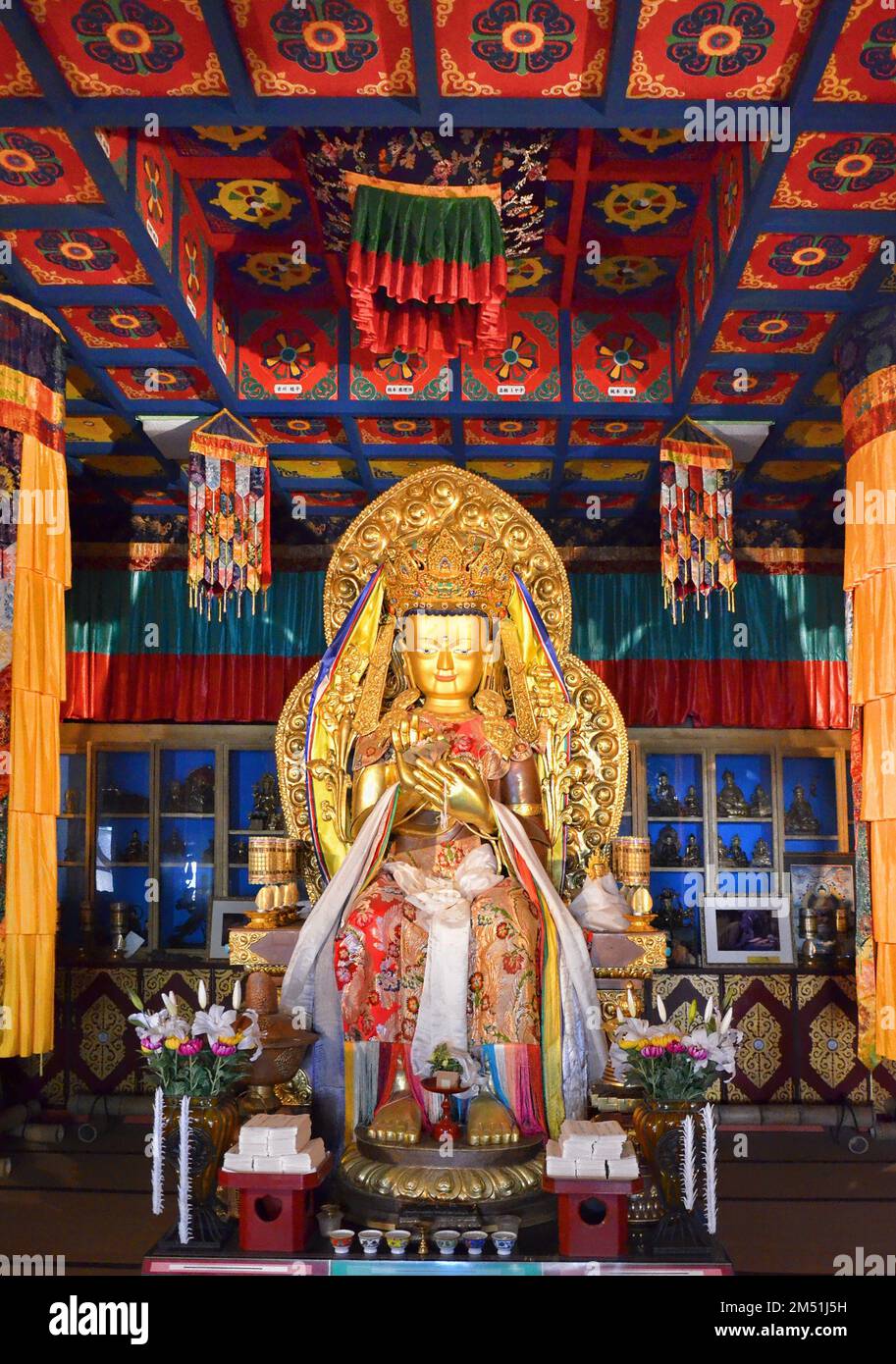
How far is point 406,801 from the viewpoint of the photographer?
653 cm

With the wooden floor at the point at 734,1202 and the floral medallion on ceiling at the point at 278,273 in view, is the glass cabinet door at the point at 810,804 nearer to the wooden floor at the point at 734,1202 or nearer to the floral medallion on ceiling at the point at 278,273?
the wooden floor at the point at 734,1202

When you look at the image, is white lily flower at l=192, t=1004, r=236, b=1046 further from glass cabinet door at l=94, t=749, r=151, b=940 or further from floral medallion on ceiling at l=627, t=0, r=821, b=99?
glass cabinet door at l=94, t=749, r=151, b=940

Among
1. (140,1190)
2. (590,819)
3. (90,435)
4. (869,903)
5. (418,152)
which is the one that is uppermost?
(418,152)

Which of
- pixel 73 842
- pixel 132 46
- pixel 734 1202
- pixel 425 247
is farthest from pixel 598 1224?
pixel 73 842

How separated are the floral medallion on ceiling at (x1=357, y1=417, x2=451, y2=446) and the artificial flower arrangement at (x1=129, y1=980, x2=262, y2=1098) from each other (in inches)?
159

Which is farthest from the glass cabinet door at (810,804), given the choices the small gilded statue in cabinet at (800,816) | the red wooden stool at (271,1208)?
the red wooden stool at (271,1208)

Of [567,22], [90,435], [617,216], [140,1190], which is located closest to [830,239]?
[617,216]

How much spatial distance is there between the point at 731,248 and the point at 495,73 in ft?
4.73

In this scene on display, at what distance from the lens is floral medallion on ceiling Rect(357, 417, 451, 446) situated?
Answer: 7.65 m

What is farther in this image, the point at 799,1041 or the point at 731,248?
the point at 799,1041

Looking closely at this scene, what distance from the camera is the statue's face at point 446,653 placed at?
Result: 6.85 m

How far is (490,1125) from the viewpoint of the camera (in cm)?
512

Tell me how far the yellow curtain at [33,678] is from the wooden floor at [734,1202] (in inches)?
33.4

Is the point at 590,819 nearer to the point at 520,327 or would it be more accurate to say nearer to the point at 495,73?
the point at 520,327
